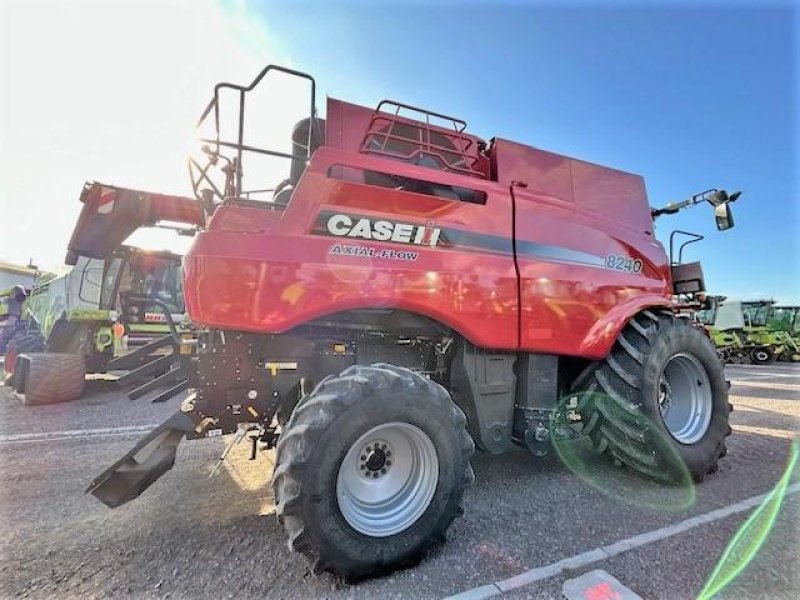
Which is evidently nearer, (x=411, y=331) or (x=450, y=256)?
(x=450, y=256)

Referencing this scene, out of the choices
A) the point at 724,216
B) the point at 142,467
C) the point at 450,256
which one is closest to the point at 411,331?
the point at 450,256

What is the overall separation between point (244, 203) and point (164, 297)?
741 centimetres

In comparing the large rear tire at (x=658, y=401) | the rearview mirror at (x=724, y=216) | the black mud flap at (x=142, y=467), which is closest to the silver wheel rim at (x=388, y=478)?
the black mud flap at (x=142, y=467)

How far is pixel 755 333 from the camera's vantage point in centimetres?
2178

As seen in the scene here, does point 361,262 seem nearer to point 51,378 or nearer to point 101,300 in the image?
point 51,378

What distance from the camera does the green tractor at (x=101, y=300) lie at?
22.0 feet

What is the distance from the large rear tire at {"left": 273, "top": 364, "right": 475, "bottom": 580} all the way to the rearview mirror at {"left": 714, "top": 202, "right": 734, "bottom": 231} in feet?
11.0

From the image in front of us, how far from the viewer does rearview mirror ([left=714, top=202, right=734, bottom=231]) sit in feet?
13.6

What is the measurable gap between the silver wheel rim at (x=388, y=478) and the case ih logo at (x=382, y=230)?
46.7 inches

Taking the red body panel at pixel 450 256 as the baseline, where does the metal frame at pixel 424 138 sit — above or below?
above

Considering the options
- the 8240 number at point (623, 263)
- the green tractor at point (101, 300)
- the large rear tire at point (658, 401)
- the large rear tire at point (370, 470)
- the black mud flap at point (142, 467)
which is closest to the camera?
the large rear tire at point (370, 470)

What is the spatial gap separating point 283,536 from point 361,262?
1.76 m

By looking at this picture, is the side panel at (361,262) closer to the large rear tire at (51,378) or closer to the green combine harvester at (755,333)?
the large rear tire at (51,378)

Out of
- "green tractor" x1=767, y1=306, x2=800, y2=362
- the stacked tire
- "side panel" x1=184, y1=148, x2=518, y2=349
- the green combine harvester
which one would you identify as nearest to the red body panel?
A: "side panel" x1=184, y1=148, x2=518, y2=349
